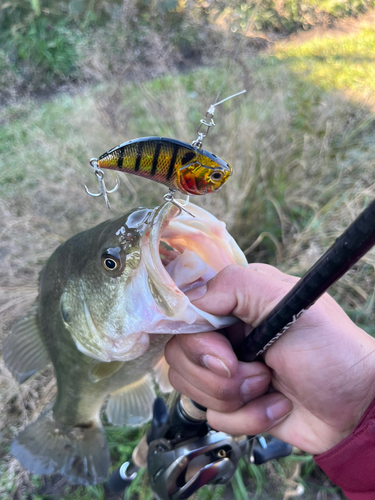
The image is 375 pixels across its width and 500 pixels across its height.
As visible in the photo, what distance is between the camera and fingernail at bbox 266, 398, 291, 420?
99 centimetres

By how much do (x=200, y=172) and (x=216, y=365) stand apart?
507 millimetres

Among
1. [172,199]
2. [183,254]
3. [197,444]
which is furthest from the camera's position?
[197,444]

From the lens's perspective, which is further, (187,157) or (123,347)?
(123,347)

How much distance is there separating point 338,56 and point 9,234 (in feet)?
14.6

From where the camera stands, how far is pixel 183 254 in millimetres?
860

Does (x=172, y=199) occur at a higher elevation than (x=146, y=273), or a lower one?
→ higher

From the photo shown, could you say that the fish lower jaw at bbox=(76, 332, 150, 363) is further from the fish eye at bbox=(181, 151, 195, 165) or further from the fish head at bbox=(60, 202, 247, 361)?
the fish eye at bbox=(181, 151, 195, 165)

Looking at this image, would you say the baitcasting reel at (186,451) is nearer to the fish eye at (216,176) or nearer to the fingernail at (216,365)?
the fingernail at (216,365)

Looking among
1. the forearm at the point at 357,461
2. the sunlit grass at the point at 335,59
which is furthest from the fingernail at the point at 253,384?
the sunlit grass at the point at 335,59

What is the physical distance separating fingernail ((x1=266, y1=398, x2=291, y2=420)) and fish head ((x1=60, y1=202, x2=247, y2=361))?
0.30m

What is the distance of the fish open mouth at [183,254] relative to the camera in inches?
29.8

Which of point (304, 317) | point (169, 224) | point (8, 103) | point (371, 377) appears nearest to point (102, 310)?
point (169, 224)

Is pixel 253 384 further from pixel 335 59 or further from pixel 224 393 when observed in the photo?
pixel 335 59

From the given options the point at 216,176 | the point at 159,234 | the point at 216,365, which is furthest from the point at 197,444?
the point at 216,176
